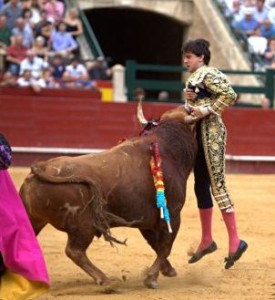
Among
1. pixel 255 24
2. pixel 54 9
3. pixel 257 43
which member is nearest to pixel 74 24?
pixel 54 9

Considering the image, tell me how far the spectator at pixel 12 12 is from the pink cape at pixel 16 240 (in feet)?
27.3

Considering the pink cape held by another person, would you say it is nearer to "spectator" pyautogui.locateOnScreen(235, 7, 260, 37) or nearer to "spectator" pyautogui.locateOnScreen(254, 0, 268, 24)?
"spectator" pyautogui.locateOnScreen(235, 7, 260, 37)

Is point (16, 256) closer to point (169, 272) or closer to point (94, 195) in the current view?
point (94, 195)

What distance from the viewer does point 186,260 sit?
539cm

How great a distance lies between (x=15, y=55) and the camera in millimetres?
11195

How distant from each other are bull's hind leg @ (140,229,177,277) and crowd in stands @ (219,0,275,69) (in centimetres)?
860

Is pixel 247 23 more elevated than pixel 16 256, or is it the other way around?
pixel 16 256

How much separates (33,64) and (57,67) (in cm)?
42

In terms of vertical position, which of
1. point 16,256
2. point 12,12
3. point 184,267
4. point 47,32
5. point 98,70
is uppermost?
point 16,256

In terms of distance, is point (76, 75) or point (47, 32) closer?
point (76, 75)

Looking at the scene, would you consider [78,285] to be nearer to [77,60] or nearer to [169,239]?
[169,239]

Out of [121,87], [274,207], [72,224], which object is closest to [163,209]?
[72,224]

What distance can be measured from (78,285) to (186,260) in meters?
1.10

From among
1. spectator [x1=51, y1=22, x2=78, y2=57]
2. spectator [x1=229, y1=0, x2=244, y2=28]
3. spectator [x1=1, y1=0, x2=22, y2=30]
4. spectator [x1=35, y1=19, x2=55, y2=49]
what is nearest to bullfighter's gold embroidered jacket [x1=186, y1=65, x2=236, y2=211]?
spectator [x1=51, y1=22, x2=78, y2=57]
